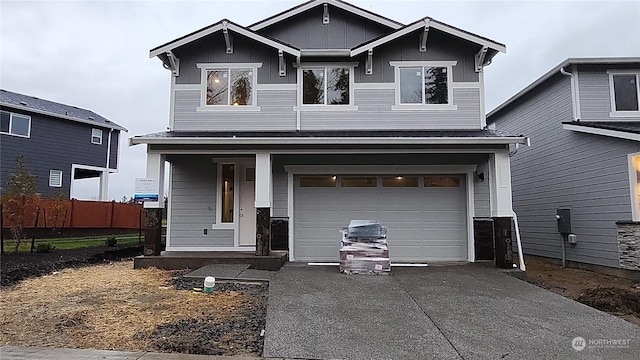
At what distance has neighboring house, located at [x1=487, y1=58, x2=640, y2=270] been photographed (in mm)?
8867

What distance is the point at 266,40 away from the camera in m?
9.34

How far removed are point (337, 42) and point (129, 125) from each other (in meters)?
24.5

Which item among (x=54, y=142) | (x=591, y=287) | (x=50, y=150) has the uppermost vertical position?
(x=54, y=142)

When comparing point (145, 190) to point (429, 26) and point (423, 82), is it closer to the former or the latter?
point (423, 82)

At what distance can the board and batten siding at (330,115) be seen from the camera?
31.0 ft

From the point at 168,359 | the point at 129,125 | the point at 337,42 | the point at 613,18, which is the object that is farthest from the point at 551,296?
the point at 129,125

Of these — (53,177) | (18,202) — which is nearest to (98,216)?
(53,177)

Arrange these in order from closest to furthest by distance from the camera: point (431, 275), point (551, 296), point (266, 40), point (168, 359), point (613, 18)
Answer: point (168, 359)
point (551, 296)
point (431, 275)
point (266, 40)
point (613, 18)

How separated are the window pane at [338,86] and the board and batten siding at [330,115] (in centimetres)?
23

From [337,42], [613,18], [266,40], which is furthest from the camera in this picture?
[613,18]

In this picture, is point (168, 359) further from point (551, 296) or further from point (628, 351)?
point (551, 296)

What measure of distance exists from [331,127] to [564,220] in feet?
22.1

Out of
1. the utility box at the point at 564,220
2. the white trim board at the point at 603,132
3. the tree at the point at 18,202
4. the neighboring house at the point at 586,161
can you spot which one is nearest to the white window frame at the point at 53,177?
the tree at the point at 18,202

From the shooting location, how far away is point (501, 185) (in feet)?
26.9
